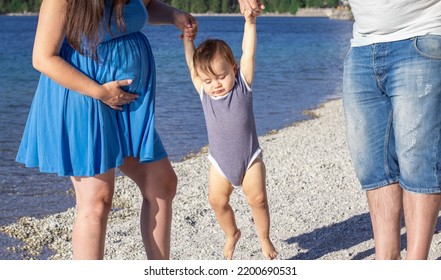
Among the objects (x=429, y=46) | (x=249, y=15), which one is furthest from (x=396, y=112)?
(x=249, y=15)

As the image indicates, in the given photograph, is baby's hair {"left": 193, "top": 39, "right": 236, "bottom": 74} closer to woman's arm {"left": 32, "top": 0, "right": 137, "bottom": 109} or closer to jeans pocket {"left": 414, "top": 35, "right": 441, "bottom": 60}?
woman's arm {"left": 32, "top": 0, "right": 137, "bottom": 109}

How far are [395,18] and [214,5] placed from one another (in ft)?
453

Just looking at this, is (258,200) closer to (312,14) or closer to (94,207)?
(94,207)

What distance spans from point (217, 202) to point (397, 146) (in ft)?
4.37

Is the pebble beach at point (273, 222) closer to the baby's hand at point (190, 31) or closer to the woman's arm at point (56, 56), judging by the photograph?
the baby's hand at point (190, 31)

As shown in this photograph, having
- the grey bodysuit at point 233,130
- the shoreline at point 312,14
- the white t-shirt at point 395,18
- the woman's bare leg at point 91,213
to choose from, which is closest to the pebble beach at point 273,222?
the grey bodysuit at point 233,130

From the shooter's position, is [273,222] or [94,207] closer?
[94,207]

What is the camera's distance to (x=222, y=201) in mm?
4707

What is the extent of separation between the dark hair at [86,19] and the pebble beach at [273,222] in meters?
2.23

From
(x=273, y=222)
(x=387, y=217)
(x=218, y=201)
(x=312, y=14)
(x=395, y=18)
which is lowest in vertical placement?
(x=312, y=14)

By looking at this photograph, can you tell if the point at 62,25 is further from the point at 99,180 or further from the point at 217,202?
the point at 217,202

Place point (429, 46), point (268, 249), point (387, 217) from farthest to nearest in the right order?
point (268, 249)
point (387, 217)
point (429, 46)

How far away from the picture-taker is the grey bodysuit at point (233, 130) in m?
4.38
